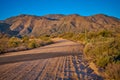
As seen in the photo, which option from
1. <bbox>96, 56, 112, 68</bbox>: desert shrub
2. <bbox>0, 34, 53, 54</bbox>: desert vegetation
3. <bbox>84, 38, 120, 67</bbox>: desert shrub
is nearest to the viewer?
<bbox>96, 56, 112, 68</bbox>: desert shrub

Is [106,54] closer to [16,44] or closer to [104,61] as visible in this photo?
[104,61]

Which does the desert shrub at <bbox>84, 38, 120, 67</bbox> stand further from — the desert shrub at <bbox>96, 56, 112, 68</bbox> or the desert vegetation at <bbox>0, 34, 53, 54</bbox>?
the desert vegetation at <bbox>0, 34, 53, 54</bbox>

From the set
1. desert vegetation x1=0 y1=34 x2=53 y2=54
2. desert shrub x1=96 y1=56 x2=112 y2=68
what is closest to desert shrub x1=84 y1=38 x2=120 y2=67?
desert shrub x1=96 y1=56 x2=112 y2=68

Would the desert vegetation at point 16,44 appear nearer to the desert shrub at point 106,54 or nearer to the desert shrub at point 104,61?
the desert shrub at point 106,54

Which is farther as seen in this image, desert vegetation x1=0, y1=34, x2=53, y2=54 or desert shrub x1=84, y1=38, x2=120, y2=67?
desert vegetation x1=0, y1=34, x2=53, y2=54

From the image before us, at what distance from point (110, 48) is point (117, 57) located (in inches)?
91.2

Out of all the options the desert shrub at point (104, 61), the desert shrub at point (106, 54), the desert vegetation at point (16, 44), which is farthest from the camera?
the desert vegetation at point (16, 44)

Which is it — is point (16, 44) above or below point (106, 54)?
above

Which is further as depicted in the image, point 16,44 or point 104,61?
point 16,44

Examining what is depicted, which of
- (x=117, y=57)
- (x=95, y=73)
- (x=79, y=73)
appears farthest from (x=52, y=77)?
(x=117, y=57)

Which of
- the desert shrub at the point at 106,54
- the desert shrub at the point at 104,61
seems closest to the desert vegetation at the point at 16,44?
the desert shrub at the point at 106,54

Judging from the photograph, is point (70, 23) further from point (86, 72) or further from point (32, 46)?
point (86, 72)

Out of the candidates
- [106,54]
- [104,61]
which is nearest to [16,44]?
[106,54]

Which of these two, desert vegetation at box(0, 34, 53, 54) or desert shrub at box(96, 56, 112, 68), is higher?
desert vegetation at box(0, 34, 53, 54)
